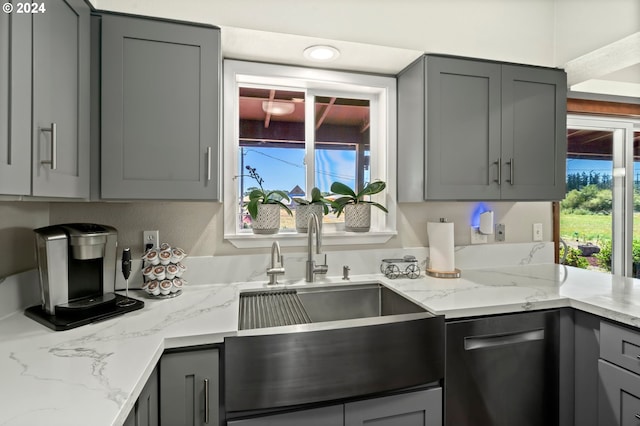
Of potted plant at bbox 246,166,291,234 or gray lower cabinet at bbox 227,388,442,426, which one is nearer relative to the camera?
gray lower cabinet at bbox 227,388,442,426

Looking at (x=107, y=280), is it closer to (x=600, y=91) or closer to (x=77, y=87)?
(x=77, y=87)

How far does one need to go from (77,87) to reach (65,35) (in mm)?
169

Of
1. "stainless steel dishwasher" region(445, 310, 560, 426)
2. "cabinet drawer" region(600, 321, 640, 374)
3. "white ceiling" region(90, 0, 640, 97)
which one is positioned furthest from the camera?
"white ceiling" region(90, 0, 640, 97)

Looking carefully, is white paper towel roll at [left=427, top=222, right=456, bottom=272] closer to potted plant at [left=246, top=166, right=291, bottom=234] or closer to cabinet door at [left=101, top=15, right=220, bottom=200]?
potted plant at [left=246, top=166, right=291, bottom=234]

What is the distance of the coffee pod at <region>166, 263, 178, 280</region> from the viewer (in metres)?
1.46

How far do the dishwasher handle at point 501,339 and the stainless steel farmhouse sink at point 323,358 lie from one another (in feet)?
0.51

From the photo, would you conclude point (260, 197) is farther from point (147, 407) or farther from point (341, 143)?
point (147, 407)

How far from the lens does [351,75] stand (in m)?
1.95

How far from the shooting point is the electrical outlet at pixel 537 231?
7.29ft

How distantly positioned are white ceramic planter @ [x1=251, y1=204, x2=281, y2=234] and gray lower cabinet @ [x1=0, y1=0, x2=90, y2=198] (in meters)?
0.77

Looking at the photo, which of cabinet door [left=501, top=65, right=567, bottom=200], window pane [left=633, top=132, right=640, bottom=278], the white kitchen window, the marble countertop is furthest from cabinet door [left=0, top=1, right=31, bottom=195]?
window pane [left=633, top=132, right=640, bottom=278]

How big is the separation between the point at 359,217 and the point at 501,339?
2.98ft

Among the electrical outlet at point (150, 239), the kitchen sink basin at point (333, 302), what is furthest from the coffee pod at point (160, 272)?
the kitchen sink basin at point (333, 302)

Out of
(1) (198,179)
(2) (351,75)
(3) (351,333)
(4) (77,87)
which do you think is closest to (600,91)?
(2) (351,75)
